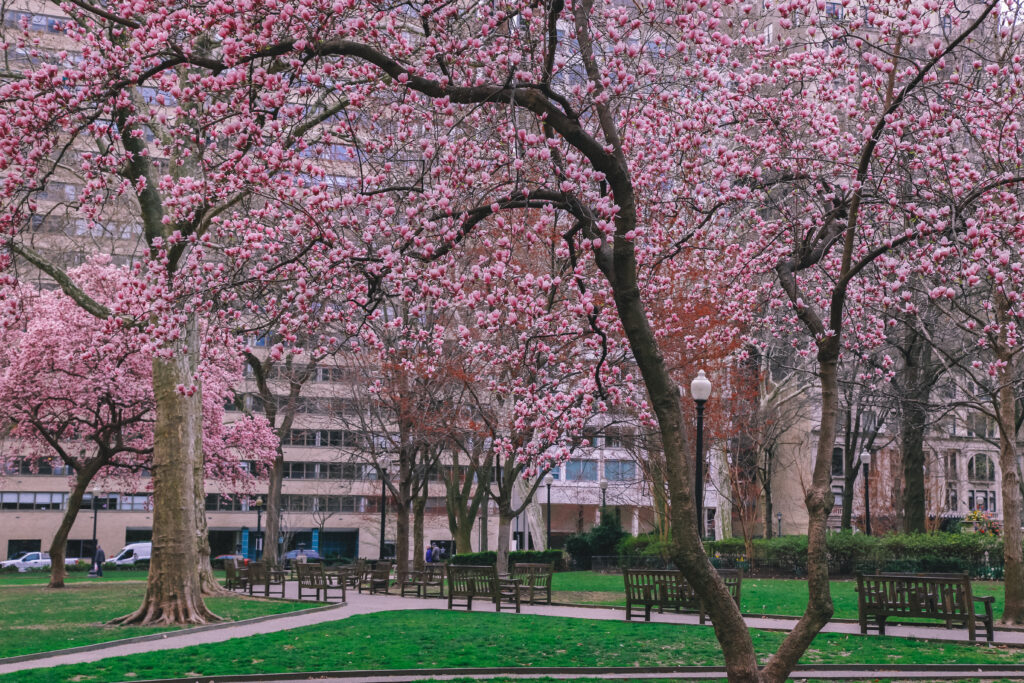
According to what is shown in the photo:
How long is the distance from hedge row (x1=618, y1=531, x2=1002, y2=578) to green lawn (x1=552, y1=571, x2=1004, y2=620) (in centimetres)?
107

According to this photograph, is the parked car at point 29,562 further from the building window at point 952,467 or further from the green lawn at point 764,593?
the building window at point 952,467

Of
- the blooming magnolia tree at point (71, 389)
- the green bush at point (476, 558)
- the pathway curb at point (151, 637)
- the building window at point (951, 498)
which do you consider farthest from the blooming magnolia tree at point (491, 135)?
the building window at point (951, 498)

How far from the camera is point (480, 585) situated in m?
18.4

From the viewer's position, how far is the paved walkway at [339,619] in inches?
452

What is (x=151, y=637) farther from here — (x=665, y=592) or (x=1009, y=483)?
(x=1009, y=483)

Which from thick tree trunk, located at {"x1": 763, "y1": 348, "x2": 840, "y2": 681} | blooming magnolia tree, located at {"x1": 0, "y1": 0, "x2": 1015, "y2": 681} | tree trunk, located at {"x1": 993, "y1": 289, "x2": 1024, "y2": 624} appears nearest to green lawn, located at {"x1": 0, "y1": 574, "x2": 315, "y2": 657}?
blooming magnolia tree, located at {"x1": 0, "y1": 0, "x2": 1015, "y2": 681}

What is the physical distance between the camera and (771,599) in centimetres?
1986

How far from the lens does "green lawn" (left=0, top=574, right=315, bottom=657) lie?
13055 millimetres

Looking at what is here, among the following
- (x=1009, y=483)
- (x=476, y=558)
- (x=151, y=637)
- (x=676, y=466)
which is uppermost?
(x=676, y=466)

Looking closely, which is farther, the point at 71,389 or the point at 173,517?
the point at 71,389

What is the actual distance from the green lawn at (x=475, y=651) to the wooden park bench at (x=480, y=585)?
3394 millimetres

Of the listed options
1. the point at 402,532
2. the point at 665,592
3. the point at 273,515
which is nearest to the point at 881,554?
the point at 402,532

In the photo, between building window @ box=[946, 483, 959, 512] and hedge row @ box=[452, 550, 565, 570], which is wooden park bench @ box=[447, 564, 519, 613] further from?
building window @ box=[946, 483, 959, 512]

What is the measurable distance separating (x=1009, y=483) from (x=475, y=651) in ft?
31.8
